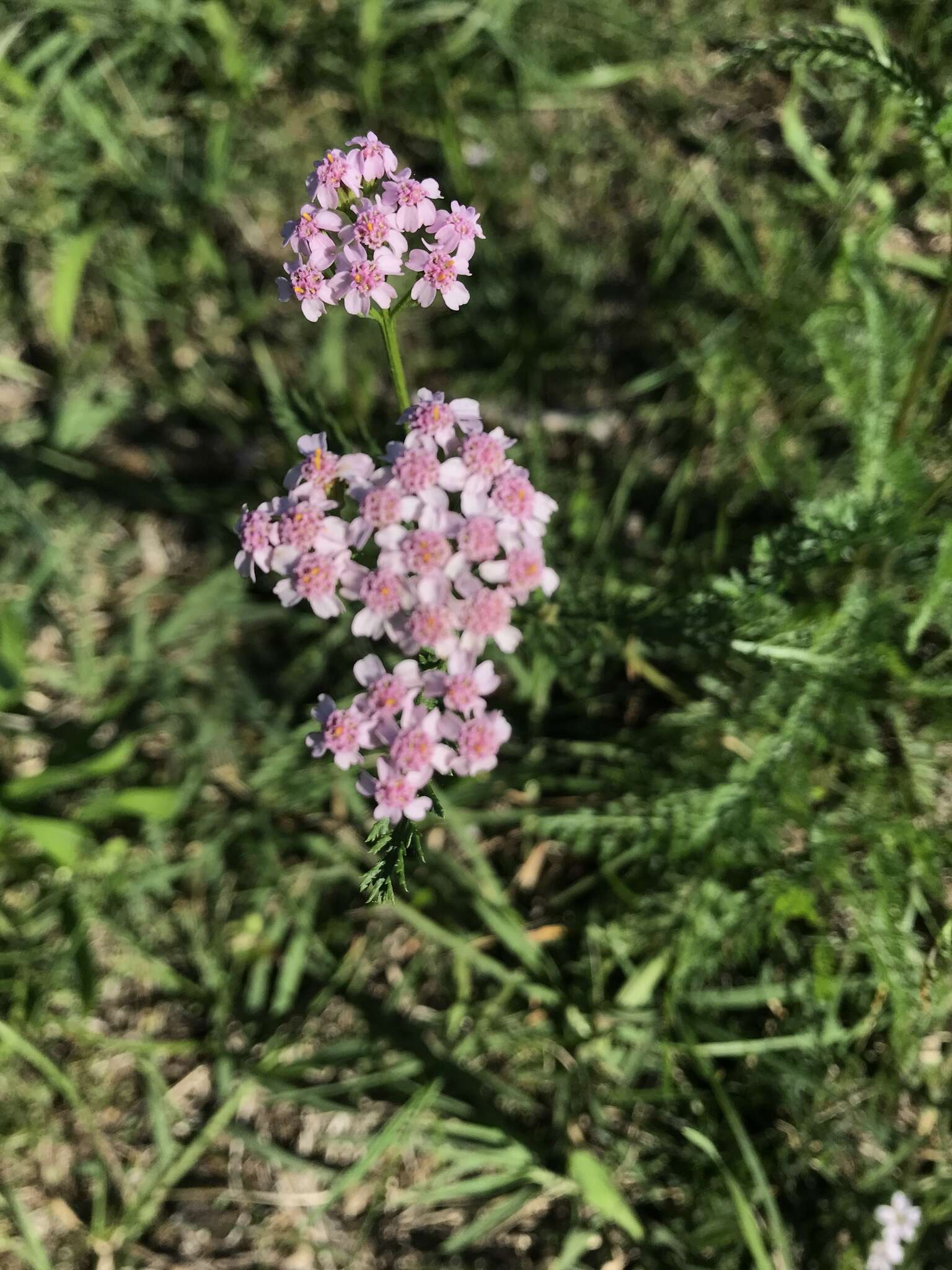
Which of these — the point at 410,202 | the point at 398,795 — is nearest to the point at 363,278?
the point at 410,202

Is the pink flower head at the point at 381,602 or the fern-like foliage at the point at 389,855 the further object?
the pink flower head at the point at 381,602

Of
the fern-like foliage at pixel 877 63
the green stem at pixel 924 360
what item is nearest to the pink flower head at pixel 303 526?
the fern-like foliage at pixel 877 63

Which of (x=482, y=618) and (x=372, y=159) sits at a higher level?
(x=372, y=159)

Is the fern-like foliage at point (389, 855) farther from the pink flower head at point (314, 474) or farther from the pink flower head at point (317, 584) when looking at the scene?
the pink flower head at point (314, 474)

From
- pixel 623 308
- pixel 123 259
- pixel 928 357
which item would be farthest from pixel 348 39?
pixel 928 357

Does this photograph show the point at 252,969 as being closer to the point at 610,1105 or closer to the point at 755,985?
the point at 610,1105

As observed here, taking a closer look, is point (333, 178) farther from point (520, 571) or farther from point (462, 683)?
point (462, 683)
